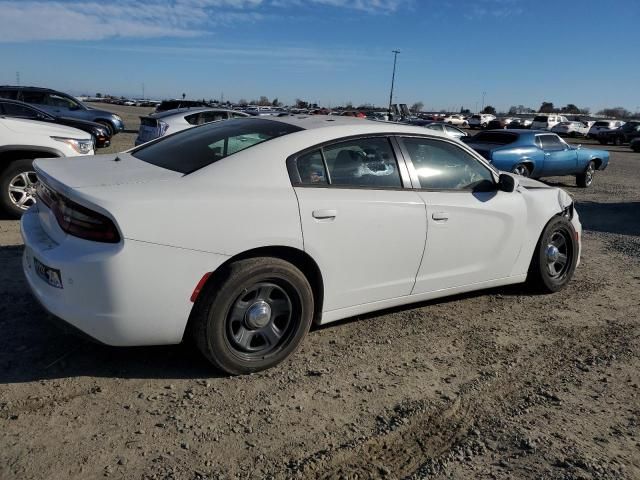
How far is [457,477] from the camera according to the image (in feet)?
8.53

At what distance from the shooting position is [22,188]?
6793 millimetres

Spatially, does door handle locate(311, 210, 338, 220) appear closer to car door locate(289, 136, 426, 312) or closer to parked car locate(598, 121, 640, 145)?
car door locate(289, 136, 426, 312)

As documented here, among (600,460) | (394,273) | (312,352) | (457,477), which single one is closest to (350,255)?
(394,273)

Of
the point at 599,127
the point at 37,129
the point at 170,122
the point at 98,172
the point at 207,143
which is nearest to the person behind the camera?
the point at 98,172

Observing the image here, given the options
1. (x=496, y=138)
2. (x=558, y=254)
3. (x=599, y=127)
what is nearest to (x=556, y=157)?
(x=496, y=138)

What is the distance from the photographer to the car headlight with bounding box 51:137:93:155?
22.9 ft

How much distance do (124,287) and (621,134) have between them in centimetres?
4072

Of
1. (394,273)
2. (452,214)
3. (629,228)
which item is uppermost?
(452,214)

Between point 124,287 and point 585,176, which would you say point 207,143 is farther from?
point 585,176

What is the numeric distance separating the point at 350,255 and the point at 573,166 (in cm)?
1176

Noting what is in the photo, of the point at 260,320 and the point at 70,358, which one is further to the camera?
the point at 70,358

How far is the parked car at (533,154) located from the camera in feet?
39.7

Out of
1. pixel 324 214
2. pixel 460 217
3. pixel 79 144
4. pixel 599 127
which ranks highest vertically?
pixel 324 214

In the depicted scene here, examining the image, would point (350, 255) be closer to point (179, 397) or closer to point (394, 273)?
point (394, 273)
